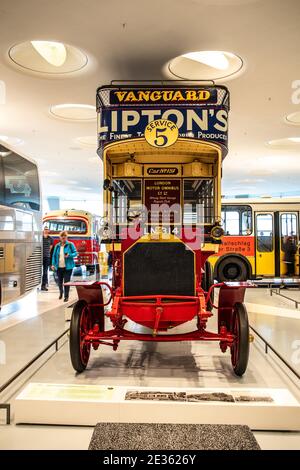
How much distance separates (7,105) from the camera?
8664mm

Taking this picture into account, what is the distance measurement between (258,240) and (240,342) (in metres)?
7.86

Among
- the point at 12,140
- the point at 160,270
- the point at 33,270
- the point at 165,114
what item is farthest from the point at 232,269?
the point at 12,140

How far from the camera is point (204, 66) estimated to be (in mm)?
7117

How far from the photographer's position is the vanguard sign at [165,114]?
5828mm

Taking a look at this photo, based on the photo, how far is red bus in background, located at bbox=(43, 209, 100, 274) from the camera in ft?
46.9

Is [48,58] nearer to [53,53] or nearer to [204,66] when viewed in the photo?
[53,53]

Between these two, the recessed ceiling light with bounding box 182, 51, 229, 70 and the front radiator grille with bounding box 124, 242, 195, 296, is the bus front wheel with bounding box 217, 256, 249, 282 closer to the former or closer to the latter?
the recessed ceiling light with bounding box 182, 51, 229, 70

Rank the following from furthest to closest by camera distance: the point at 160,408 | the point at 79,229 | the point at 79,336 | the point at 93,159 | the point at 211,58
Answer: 1. the point at 93,159
2. the point at 79,229
3. the point at 211,58
4. the point at 79,336
5. the point at 160,408

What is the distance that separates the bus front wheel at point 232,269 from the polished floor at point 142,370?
5050 millimetres

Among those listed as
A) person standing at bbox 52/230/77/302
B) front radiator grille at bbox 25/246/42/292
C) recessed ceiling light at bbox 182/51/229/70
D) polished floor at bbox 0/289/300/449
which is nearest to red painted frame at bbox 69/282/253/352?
polished floor at bbox 0/289/300/449

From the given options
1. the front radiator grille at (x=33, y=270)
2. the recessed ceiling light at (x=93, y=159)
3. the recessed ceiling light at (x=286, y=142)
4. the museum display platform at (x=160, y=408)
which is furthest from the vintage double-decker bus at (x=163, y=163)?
the recessed ceiling light at (x=93, y=159)

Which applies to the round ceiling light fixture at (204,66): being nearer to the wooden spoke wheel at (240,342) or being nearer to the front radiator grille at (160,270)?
the front radiator grille at (160,270)
